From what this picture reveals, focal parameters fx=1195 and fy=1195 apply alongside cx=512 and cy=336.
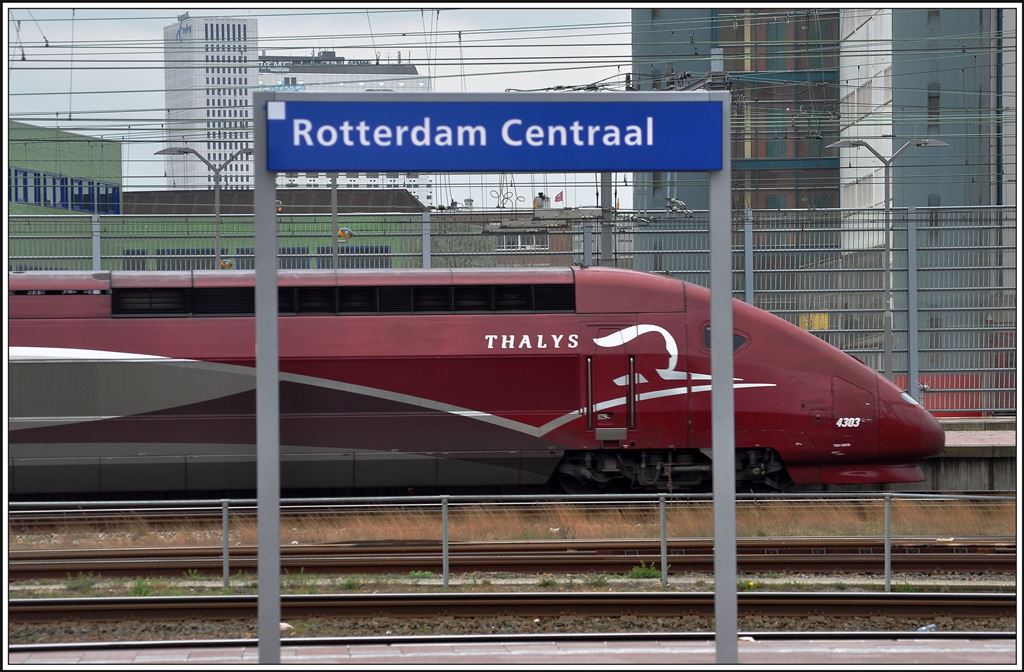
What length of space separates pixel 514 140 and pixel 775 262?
1640 centimetres

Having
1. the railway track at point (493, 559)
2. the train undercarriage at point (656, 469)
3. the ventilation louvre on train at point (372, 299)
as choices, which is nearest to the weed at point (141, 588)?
the railway track at point (493, 559)

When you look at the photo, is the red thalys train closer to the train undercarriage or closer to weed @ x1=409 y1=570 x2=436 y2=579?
the train undercarriage

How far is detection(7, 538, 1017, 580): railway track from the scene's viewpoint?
40.0ft

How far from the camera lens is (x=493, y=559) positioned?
40.5 ft

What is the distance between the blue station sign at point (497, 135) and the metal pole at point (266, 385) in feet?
0.40

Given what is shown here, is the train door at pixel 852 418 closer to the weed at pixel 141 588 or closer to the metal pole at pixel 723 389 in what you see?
the weed at pixel 141 588

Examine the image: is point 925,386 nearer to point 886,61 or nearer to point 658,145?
point 658,145

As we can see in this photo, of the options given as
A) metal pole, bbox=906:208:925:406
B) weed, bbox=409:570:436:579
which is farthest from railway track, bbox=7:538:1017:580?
metal pole, bbox=906:208:925:406

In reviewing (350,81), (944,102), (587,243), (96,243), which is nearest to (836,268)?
(587,243)

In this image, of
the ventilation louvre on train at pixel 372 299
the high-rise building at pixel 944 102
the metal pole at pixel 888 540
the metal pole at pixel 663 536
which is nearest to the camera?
the metal pole at pixel 888 540

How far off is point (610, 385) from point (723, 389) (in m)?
9.14

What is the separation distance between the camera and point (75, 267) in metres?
22.0

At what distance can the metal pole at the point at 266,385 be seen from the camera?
21.0 feet

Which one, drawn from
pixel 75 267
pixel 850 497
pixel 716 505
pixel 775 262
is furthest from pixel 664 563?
pixel 75 267
